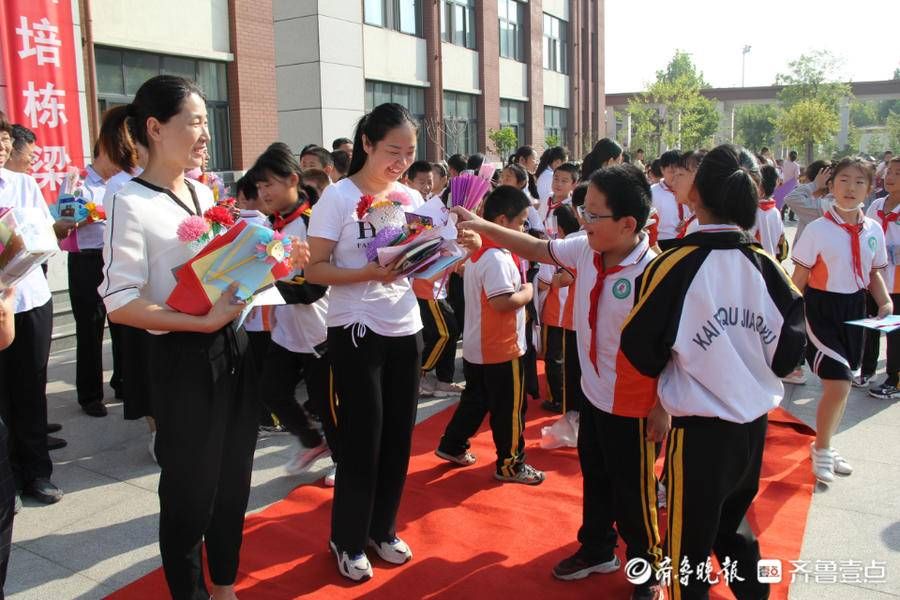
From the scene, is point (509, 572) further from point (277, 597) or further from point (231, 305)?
point (231, 305)

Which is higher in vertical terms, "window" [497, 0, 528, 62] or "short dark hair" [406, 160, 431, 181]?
"window" [497, 0, 528, 62]

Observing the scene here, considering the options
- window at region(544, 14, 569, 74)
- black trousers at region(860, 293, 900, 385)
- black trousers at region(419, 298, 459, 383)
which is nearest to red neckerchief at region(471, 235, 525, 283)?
black trousers at region(419, 298, 459, 383)

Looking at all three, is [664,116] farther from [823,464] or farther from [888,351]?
[823,464]

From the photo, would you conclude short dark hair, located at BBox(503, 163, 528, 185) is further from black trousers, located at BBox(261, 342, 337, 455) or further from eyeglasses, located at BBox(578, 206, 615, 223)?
eyeglasses, located at BBox(578, 206, 615, 223)

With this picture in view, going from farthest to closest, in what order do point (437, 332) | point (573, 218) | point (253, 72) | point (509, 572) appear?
1. point (253, 72)
2. point (437, 332)
3. point (573, 218)
4. point (509, 572)

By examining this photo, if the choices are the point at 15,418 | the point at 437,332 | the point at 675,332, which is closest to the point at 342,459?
the point at 675,332

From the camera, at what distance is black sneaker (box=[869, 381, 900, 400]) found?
532 cm

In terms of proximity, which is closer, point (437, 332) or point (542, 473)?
point (542, 473)

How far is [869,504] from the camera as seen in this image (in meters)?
3.60

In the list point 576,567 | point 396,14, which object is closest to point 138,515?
point 576,567

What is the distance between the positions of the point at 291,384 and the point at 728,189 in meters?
2.61

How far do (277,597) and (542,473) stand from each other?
1.61 meters

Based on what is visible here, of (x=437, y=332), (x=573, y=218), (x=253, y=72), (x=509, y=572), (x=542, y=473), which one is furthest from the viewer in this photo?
(x=253, y=72)

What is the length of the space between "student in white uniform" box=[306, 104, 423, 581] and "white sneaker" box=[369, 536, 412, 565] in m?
0.14
